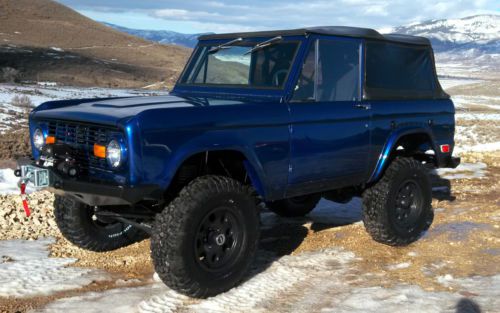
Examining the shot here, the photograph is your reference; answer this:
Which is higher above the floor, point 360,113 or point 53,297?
point 360,113

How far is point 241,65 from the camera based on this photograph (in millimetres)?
5359

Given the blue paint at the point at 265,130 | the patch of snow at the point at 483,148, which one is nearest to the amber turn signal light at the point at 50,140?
the blue paint at the point at 265,130

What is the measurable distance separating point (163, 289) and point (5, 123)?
31.7ft

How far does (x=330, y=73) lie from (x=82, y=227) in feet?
8.51

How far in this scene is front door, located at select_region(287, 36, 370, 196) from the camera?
477 centimetres

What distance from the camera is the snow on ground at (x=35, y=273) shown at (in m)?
4.40

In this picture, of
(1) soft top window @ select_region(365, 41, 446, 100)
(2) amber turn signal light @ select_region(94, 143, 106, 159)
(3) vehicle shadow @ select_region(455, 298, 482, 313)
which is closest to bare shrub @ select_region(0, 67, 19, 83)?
(1) soft top window @ select_region(365, 41, 446, 100)

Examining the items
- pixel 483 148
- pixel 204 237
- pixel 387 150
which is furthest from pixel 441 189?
pixel 483 148

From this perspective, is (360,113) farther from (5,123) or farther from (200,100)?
(5,123)

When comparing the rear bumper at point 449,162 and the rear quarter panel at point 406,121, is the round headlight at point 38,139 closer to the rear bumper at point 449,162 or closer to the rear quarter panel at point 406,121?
the rear quarter panel at point 406,121

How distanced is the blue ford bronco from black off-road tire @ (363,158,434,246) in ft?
0.05

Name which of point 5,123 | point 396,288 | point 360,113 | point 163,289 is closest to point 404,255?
point 396,288

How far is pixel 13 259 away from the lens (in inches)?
199

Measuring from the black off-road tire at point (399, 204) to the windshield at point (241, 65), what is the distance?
1.56 meters
